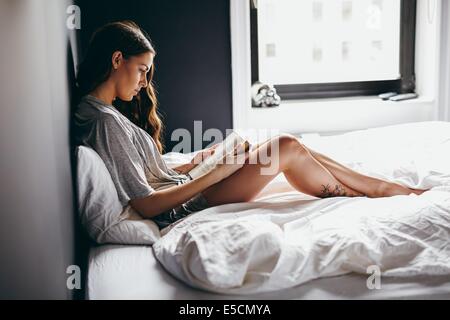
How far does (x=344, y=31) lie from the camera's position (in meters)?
3.53

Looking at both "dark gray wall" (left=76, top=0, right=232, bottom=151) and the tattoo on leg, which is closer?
the tattoo on leg

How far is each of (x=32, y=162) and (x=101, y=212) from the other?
1.89 ft

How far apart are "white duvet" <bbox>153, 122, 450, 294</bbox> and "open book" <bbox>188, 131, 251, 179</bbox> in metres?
0.20

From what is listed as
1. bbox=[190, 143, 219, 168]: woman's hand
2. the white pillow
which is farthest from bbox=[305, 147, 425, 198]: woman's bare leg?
the white pillow

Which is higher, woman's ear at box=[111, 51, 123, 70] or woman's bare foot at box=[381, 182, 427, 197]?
woman's ear at box=[111, 51, 123, 70]

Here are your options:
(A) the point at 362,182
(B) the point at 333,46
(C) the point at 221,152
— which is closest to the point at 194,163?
(C) the point at 221,152

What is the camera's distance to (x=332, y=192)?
2.08 m

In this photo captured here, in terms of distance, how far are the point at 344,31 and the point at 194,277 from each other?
98.0 inches

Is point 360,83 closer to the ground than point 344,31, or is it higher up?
closer to the ground

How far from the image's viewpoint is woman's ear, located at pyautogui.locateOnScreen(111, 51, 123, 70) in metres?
1.98

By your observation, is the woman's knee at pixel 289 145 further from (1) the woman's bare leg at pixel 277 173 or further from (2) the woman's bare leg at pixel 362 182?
(2) the woman's bare leg at pixel 362 182

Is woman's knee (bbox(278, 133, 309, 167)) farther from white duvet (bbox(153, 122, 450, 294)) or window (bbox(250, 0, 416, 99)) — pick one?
window (bbox(250, 0, 416, 99))
